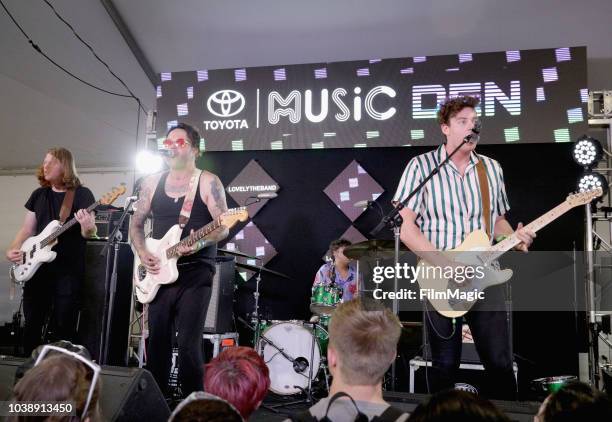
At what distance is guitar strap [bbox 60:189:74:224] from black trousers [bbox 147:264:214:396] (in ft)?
5.77

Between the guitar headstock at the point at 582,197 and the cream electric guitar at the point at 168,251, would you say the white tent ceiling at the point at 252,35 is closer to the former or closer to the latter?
the guitar headstock at the point at 582,197

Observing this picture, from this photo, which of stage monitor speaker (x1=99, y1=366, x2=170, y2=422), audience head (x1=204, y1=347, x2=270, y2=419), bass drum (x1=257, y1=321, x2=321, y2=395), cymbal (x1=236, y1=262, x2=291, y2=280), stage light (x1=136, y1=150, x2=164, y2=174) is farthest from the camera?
stage light (x1=136, y1=150, x2=164, y2=174)

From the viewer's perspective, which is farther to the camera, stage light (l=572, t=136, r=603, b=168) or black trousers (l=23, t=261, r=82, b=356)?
stage light (l=572, t=136, r=603, b=168)

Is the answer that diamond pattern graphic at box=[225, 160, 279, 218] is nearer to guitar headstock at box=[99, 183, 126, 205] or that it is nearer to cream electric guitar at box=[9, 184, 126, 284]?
guitar headstock at box=[99, 183, 126, 205]

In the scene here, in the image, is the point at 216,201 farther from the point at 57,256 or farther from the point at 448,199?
the point at 57,256

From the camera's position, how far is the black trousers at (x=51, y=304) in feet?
15.0

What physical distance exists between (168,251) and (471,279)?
194cm

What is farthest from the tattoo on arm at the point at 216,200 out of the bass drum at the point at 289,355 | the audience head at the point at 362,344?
the bass drum at the point at 289,355

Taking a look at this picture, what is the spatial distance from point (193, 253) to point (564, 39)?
5138 millimetres

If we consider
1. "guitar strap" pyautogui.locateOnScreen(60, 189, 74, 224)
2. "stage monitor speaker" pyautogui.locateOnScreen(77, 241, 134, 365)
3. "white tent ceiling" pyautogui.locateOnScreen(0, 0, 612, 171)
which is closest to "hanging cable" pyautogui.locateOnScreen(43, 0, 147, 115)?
"white tent ceiling" pyautogui.locateOnScreen(0, 0, 612, 171)

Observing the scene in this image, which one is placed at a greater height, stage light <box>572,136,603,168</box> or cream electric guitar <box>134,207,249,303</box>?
stage light <box>572,136,603,168</box>

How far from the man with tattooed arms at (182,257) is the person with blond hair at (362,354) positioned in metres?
1.74

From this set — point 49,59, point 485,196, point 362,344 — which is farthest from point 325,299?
point 49,59

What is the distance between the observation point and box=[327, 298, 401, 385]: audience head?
74.2 inches
